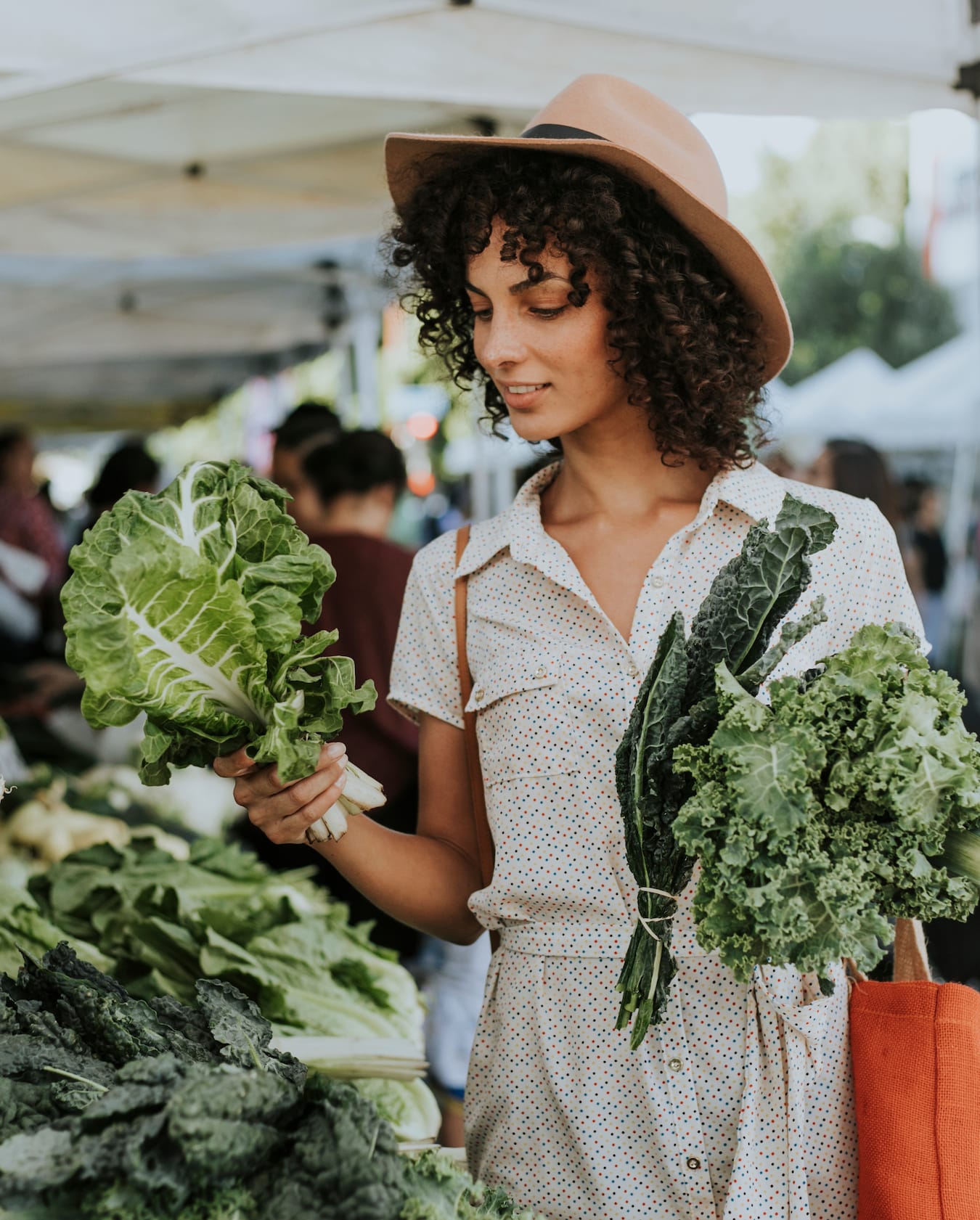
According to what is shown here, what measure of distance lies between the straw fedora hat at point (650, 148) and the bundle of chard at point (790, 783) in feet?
1.96

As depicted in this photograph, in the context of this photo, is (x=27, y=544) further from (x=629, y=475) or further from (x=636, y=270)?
(x=636, y=270)

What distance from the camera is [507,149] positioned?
187cm

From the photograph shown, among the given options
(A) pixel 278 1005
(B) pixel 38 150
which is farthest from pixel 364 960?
(B) pixel 38 150

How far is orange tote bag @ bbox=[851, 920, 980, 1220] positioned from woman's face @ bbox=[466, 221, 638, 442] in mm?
935

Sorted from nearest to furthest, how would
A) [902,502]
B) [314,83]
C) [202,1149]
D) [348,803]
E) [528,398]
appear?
[202,1149]
[348,803]
[528,398]
[314,83]
[902,502]

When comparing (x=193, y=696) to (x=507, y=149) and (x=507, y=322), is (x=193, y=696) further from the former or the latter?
(x=507, y=149)

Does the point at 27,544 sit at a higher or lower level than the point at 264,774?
lower

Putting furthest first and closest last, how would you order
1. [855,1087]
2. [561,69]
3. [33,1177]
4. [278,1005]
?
[561,69] → [278,1005] → [855,1087] → [33,1177]

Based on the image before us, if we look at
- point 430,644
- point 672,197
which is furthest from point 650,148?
point 430,644

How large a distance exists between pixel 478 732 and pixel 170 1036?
2.08ft

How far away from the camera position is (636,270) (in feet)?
5.86

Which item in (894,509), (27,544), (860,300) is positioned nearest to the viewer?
(894,509)

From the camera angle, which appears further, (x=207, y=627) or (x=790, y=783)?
(x=207, y=627)

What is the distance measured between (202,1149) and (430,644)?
0.96 metres
